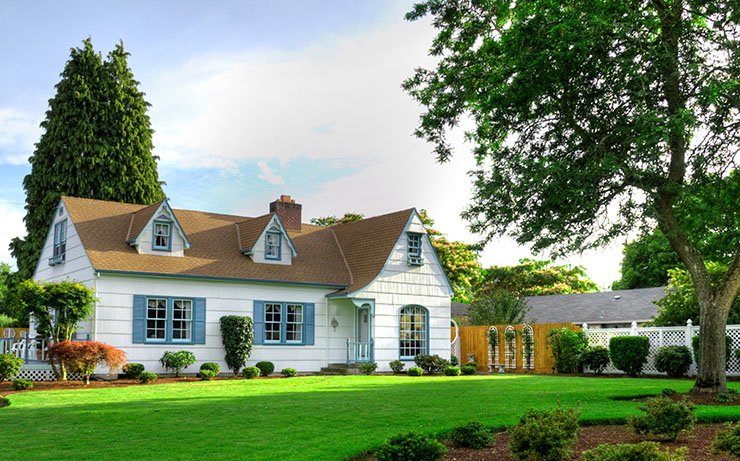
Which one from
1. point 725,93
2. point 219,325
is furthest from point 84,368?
point 725,93

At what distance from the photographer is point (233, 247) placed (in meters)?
28.6

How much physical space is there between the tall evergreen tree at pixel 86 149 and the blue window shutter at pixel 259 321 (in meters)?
15.2

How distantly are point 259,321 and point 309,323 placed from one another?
2068 millimetres

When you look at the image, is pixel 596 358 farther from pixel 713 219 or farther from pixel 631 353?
pixel 713 219

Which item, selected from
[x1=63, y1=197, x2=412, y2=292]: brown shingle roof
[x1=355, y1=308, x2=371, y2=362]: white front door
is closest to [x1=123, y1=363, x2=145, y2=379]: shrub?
[x1=63, y1=197, x2=412, y2=292]: brown shingle roof

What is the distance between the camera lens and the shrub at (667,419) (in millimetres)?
9805

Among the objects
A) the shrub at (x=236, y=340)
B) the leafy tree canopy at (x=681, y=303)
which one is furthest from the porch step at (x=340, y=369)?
the leafy tree canopy at (x=681, y=303)

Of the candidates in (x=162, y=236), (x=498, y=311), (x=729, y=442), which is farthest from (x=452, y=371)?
(x=729, y=442)

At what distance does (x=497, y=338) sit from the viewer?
3181 centimetres

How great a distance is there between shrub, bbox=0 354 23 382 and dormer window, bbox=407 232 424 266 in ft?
47.7

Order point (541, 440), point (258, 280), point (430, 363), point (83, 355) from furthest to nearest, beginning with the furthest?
1. point (430, 363)
2. point (258, 280)
3. point (83, 355)
4. point (541, 440)

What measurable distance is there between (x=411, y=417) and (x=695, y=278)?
8240mm

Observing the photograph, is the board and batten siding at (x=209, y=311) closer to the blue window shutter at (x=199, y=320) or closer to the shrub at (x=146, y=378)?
the blue window shutter at (x=199, y=320)

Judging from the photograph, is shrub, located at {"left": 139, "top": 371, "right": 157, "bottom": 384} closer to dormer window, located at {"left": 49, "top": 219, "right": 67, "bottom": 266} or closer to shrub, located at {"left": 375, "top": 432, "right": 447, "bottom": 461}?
dormer window, located at {"left": 49, "top": 219, "right": 67, "bottom": 266}
